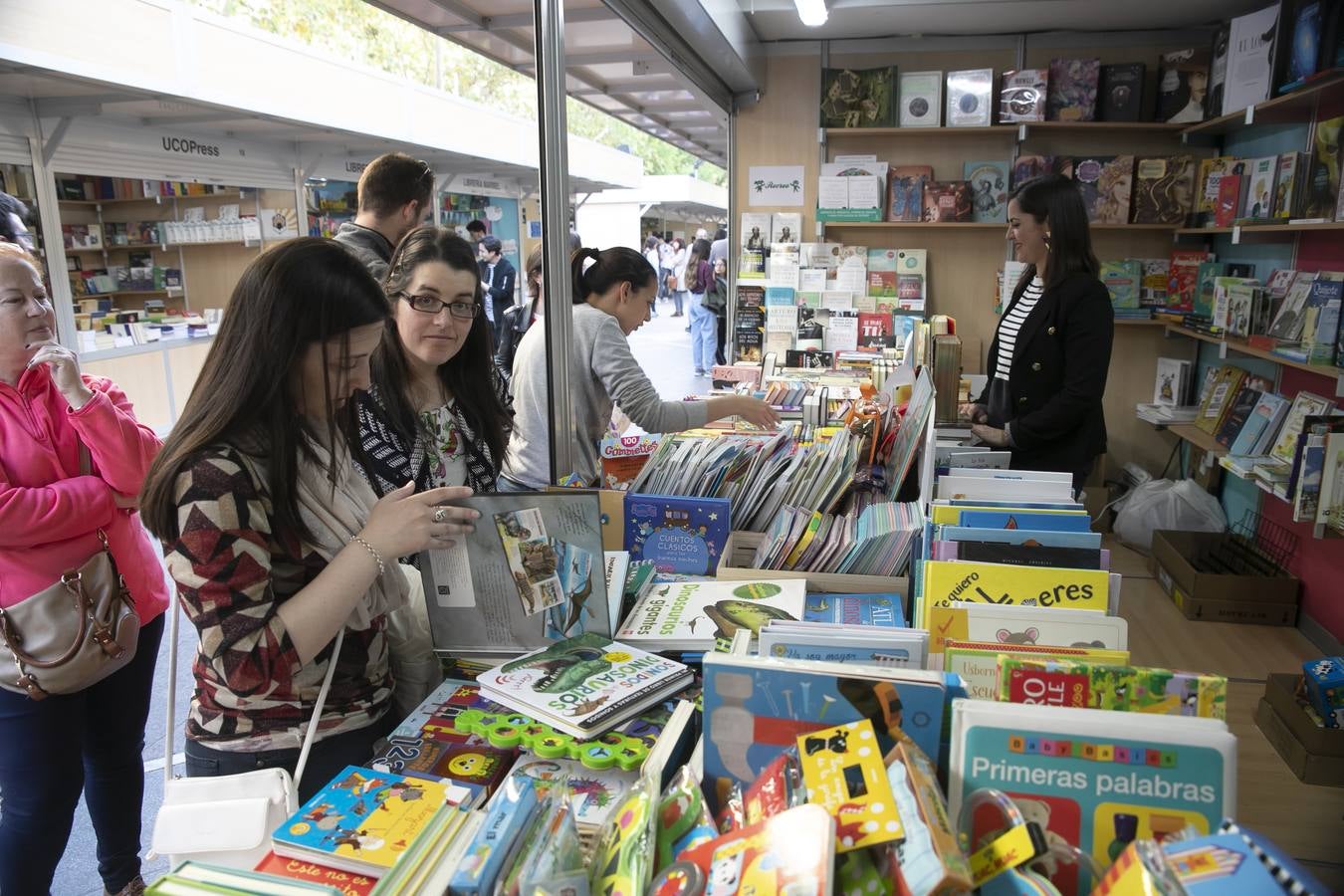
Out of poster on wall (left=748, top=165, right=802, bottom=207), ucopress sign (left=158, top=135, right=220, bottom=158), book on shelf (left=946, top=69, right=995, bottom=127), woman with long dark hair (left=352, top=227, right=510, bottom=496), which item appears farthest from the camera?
ucopress sign (left=158, top=135, right=220, bottom=158)

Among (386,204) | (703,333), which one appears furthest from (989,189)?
(703,333)

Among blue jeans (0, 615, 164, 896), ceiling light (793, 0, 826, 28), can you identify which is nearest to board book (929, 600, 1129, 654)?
blue jeans (0, 615, 164, 896)

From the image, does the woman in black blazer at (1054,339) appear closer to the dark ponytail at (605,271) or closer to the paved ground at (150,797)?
the dark ponytail at (605,271)

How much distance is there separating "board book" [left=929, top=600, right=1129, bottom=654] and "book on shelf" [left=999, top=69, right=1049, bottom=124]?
446cm

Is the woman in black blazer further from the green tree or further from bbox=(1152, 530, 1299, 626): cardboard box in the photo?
the green tree

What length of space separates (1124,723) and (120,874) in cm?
237

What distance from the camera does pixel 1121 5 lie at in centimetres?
442

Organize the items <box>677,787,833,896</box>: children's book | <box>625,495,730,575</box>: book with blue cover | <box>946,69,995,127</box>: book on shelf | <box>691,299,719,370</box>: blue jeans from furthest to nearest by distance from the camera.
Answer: <box>691,299,719,370</box>: blue jeans, <box>946,69,995,127</box>: book on shelf, <box>625,495,730,575</box>: book with blue cover, <box>677,787,833,896</box>: children's book

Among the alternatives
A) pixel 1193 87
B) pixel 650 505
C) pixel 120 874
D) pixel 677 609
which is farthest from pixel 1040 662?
pixel 1193 87

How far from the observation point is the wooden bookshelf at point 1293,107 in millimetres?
3523

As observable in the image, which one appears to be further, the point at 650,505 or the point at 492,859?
the point at 650,505

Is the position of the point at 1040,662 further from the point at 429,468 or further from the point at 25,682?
the point at 25,682

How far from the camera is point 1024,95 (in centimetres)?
490

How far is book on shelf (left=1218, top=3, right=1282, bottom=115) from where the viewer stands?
4.00 m
